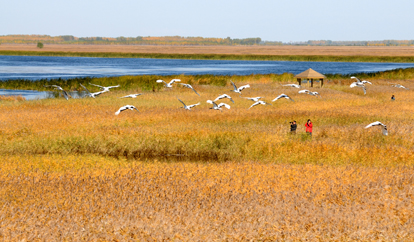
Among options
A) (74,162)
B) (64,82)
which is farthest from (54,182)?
(64,82)

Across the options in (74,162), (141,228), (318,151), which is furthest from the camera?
(318,151)

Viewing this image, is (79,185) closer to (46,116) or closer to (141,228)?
(141,228)

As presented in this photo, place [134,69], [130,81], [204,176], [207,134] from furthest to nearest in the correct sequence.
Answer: [134,69]
[130,81]
[207,134]
[204,176]

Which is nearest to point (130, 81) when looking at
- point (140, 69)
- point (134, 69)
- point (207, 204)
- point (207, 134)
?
point (207, 134)

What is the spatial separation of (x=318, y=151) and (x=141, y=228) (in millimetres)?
11792

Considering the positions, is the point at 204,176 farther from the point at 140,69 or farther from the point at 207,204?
the point at 140,69

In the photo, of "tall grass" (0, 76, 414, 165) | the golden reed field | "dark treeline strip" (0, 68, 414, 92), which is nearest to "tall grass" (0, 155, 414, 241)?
the golden reed field

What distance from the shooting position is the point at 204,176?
1379 cm

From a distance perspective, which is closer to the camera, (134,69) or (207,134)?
(207,134)

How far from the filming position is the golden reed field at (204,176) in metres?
8.77

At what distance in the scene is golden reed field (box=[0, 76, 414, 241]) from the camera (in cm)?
877

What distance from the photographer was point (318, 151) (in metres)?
18.8

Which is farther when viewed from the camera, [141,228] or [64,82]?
[64,82]

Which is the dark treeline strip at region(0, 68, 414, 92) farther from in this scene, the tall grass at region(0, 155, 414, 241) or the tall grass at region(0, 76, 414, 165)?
the tall grass at region(0, 155, 414, 241)
